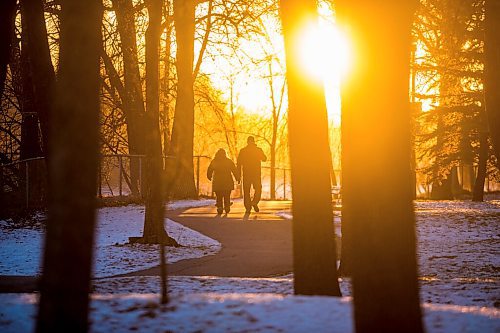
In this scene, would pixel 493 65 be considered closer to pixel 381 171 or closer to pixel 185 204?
pixel 381 171

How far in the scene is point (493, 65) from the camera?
11867 millimetres

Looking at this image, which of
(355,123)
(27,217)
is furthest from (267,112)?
(355,123)

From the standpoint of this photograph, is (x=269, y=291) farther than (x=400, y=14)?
Yes

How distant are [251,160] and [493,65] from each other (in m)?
8.37

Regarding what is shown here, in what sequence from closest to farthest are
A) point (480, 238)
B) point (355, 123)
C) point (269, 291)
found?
point (355, 123) → point (269, 291) → point (480, 238)

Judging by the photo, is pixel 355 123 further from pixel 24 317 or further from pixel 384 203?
pixel 24 317

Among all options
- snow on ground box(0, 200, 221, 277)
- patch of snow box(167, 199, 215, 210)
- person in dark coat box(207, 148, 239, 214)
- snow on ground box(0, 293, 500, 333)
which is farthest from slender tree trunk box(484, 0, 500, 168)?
patch of snow box(167, 199, 215, 210)

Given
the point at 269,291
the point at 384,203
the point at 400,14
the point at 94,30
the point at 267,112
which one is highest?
the point at 267,112

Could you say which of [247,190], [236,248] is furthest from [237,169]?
[236,248]

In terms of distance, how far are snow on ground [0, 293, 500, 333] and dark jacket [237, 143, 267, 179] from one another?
1358 cm

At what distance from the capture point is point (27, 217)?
17922 millimetres

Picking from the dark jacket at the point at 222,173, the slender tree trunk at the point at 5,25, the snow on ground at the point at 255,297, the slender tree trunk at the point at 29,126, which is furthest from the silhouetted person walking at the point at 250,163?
the slender tree trunk at the point at 5,25

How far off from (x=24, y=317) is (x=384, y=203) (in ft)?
8.27

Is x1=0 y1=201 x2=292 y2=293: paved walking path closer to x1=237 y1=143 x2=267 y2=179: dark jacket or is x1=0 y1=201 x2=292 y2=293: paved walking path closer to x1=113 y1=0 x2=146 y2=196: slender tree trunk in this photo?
x1=237 y1=143 x2=267 y2=179: dark jacket
